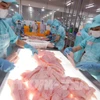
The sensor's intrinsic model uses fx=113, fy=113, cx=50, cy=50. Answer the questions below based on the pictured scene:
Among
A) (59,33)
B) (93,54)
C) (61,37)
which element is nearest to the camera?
(93,54)

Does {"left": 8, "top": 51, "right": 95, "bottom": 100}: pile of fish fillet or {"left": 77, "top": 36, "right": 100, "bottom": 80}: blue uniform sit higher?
{"left": 77, "top": 36, "right": 100, "bottom": 80}: blue uniform

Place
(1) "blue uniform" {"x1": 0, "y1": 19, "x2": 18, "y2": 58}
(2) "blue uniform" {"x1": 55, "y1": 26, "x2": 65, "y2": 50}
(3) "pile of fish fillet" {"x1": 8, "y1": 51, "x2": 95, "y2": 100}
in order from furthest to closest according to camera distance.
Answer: (2) "blue uniform" {"x1": 55, "y1": 26, "x2": 65, "y2": 50}
(1) "blue uniform" {"x1": 0, "y1": 19, "x2": 18, "y2": 58}
(3) "pile of fish fillet" {"x1": 8, "y1": 51, "x2": 95, "y2": 100}

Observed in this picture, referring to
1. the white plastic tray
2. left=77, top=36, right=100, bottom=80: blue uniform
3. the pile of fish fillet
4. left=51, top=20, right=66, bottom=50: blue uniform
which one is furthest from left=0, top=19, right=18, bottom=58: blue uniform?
left=51, top=20, right=66, bottom=50: blue uniform

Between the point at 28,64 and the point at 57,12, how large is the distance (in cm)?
754

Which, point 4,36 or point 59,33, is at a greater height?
point 4,36

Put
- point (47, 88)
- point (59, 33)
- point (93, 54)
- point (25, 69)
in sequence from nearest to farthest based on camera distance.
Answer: point (47, 88)
point (25, 69)
point (93, 54)
point (59, 33)

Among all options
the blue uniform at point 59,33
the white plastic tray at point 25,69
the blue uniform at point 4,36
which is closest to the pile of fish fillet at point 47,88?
the white plastic tray at point 25,69

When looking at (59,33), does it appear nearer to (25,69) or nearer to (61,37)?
(61,37)

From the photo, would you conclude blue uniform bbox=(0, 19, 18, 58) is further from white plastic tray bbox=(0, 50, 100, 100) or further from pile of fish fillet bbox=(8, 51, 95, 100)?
pile of fish fillet bbox=(8, 51, 95, 100)


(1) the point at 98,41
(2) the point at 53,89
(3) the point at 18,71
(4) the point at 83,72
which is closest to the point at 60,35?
(1) the point at 98,41

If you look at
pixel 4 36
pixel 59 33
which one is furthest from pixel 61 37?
pixel 4 36

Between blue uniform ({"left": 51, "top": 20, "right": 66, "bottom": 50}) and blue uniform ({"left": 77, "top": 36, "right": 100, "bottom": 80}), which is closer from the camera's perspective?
blue uniform ({"left": 77, "top": 36, "right": 100, "bottom": 80})

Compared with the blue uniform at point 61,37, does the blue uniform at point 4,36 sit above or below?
above

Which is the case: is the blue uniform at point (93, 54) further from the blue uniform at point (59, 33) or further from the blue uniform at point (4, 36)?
the blue uniform at point (59, 33)
